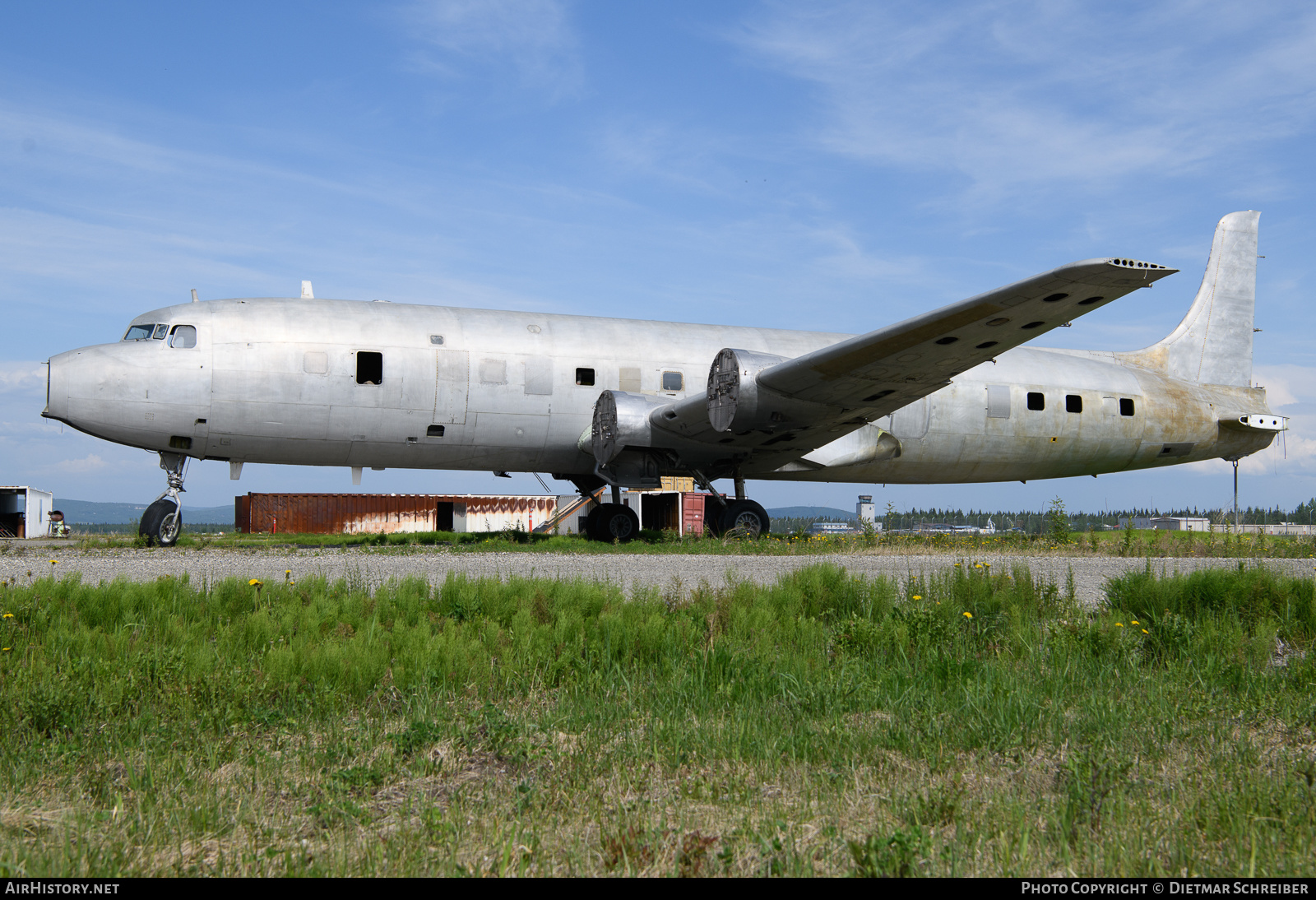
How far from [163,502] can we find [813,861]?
55.7 feet

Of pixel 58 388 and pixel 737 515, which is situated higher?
pixel 58 388

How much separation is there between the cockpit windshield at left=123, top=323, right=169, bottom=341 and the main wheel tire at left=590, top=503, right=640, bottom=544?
9200 millimetres

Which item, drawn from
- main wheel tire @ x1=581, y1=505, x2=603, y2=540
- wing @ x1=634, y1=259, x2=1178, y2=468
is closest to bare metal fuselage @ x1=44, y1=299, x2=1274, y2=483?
main wheel tire @ x1=581, y1=505, x2=603, y2=540

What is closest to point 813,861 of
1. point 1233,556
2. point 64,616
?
point 64,616

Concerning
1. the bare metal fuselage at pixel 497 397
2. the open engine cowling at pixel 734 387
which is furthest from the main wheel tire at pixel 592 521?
the open engine cowling at pixel 734 387

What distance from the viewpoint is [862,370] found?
50.8 feet

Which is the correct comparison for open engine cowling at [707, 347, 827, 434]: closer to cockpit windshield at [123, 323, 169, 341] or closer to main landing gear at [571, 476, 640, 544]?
main landing gear at [571, 476, 640, 544]

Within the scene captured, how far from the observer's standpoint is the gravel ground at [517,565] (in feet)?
34.0

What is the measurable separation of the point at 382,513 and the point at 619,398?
1212 inches

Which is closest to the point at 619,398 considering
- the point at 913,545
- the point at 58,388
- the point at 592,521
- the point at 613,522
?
the point at 613,522

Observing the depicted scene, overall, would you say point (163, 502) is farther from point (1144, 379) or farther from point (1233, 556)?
point (1144, 379)

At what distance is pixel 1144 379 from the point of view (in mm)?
22172

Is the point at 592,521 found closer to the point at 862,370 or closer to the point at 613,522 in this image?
the point at 613,522

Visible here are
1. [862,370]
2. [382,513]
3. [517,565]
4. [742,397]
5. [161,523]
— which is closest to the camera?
[517,565]
